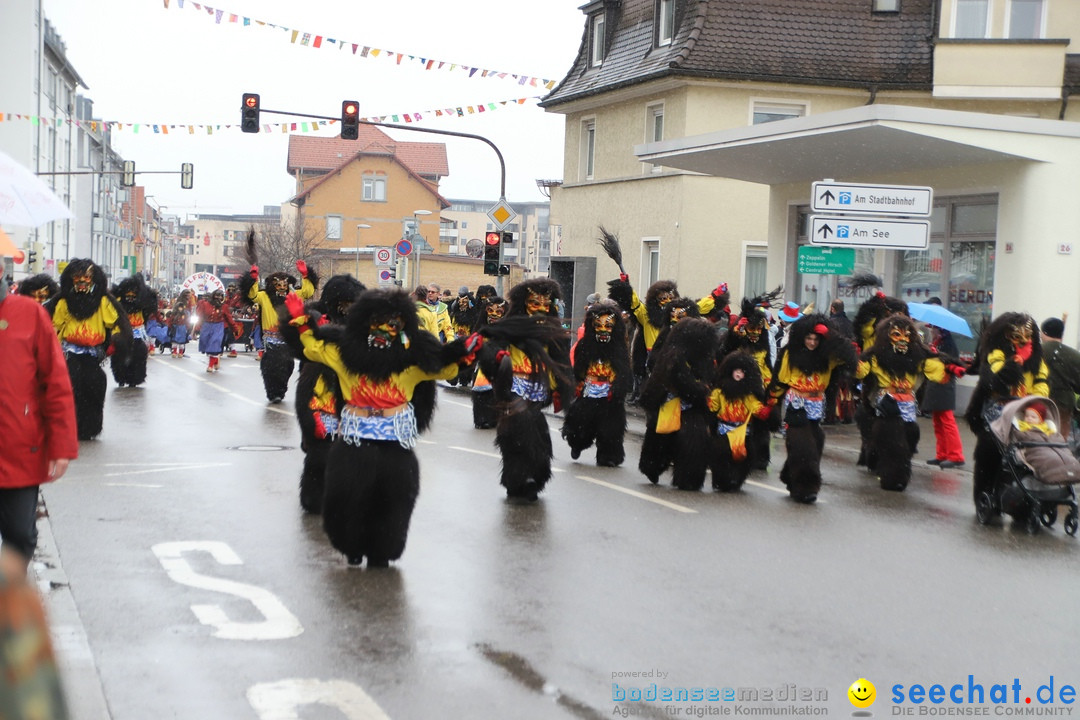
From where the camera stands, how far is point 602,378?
41.5 feet

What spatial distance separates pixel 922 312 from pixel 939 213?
6.96 meters

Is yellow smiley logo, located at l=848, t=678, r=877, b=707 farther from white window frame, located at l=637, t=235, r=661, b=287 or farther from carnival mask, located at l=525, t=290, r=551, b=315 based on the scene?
white window frame, located at l=637, t=235, r=661, b=287

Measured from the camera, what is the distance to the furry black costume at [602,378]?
12516 millimetres

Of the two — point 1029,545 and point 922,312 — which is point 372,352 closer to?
point 1029,545

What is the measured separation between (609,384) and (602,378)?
9 cm

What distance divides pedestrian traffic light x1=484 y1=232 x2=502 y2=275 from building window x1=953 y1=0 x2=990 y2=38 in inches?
387

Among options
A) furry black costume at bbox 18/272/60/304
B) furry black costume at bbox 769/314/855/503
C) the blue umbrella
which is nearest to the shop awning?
the blue umbrella

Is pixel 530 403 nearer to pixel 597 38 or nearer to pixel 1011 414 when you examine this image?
pixel 1011 414

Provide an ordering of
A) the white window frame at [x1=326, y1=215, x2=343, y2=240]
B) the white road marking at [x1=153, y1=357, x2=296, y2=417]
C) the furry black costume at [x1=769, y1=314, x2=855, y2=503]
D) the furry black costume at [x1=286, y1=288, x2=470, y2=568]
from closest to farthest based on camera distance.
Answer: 1. the furry black costume at [x1=286, y1=288, x2=470, y2=568]
2. the furry black costume at [x1=769, y1=314, x2=855, y2=503]
3. the white road marking at [x1=153, y1=357, x2=296, y2=417]
4. the white window frame at [x1=326, y1=215, x2=343, y2=240]

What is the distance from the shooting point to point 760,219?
96.0 feet

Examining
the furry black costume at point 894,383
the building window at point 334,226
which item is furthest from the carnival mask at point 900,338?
the building window at point 334,226

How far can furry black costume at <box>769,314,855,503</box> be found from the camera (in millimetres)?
11312

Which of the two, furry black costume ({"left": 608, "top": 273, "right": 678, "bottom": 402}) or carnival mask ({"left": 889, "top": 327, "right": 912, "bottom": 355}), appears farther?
furry black costume ({"left": 608, "top": 273, "right": 678, "bottom": 402})

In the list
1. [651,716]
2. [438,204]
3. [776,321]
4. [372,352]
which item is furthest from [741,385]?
[438,204]
